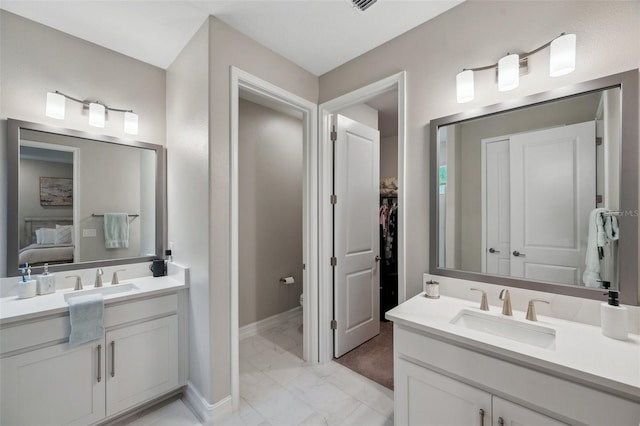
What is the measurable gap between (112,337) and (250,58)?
6.80 feet

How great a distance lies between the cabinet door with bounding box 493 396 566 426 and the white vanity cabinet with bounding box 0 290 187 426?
6.25 feet

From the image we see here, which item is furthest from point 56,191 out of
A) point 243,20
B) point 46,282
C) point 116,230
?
point 243,20

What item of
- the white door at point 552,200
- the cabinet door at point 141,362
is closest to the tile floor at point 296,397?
the cabinet door at point 141,362

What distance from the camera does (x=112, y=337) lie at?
163cm

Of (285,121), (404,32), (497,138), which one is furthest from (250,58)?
(497,138)

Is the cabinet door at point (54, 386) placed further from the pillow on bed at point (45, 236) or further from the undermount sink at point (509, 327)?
the undermount sink at point (509, 327)

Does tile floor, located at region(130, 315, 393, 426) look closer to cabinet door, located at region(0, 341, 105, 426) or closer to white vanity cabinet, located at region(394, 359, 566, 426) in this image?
cabinet door, located at region(0, 341, 105, 426)

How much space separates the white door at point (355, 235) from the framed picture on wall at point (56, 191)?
2008 millimetres

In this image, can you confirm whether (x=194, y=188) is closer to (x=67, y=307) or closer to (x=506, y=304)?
(x=67, y=307)

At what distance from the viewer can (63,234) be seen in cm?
185

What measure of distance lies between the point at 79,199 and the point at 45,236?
1.02 ft

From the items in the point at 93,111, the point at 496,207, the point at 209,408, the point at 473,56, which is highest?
the point at 473,56

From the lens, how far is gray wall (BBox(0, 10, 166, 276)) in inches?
64.6

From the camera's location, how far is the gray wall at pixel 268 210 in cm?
299
